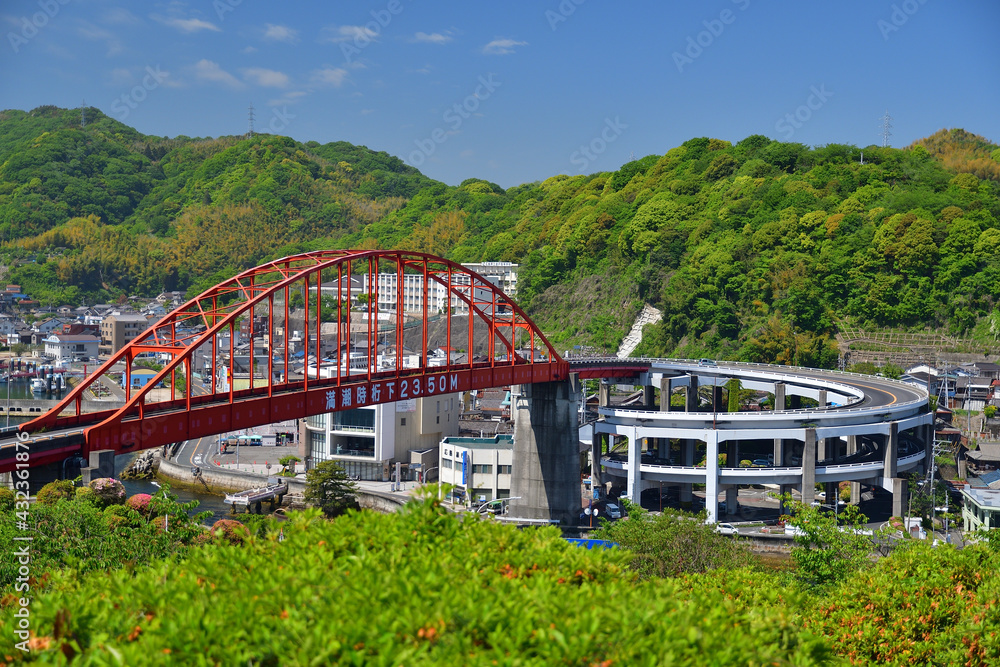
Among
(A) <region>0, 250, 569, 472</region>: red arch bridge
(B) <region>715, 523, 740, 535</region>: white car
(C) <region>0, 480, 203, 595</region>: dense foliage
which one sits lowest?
(B) <region>715, 523, 740, 535</region>: white car

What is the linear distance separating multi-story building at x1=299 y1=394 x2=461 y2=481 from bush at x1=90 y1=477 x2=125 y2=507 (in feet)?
53.3

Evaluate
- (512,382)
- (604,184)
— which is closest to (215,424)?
(512,382)

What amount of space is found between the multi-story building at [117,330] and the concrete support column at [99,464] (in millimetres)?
86572

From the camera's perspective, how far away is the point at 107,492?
3581 centimetres

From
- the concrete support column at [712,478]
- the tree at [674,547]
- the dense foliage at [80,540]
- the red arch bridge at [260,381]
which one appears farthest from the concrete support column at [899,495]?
the dense foliage at [80,540]

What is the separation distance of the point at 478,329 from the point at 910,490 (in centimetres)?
6255

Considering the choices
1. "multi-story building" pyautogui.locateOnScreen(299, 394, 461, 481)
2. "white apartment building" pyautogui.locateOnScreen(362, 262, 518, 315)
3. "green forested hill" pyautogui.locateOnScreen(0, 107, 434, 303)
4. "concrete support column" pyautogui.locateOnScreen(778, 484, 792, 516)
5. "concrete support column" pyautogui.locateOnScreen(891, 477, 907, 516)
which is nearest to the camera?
"concrete support column" pyautogui.locateOnScreen(891, 477, 907, 516)

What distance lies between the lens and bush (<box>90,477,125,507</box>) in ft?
111

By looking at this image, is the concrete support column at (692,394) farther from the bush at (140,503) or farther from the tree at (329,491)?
the bush at (140,503)

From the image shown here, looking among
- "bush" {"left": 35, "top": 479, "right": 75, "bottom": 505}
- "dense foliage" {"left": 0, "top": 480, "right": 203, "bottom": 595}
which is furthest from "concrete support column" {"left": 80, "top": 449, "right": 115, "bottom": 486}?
"bush" {"left": 35, "top": 479, "right": 75, "bottom": 505}

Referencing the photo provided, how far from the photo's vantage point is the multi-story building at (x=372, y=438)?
5306 cm

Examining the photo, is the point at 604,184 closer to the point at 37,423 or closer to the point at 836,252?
the point at 836,252

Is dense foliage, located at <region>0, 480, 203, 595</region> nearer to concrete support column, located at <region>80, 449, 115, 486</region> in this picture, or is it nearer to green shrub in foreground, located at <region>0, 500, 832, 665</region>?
concrete support column, located at <region>80, 449, 115, 486</region>

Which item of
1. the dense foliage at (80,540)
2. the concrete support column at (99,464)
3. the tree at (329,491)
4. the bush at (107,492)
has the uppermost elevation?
the concrete support column at (99,464)
